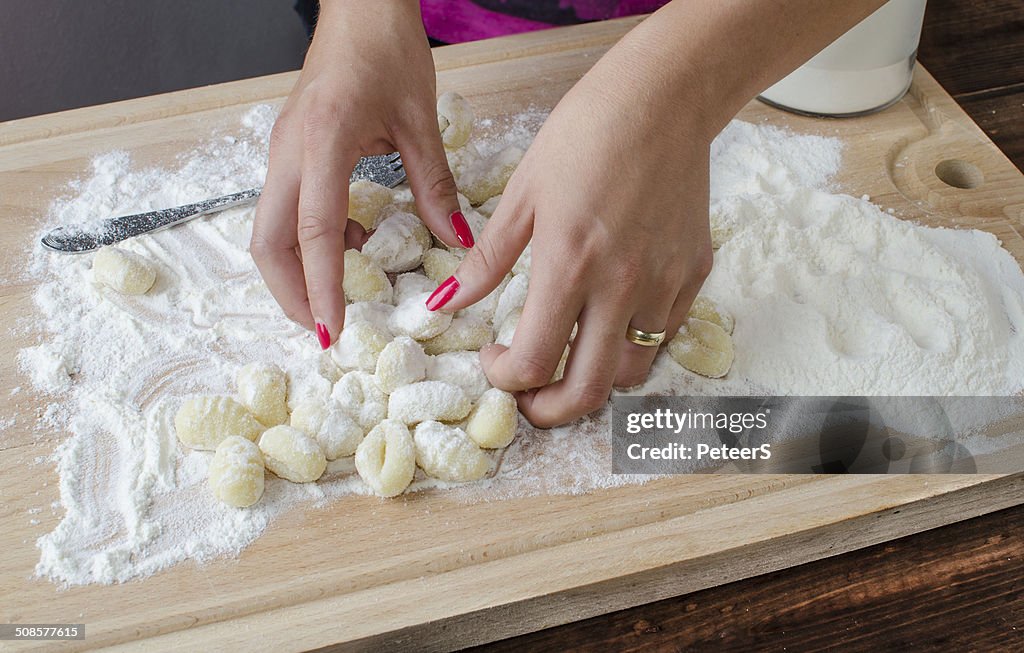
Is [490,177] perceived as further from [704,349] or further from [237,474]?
[237,474]

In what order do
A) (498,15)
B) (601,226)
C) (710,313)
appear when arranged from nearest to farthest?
(601,226) < (710,313) < (498,15)

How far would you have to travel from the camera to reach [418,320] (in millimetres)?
988

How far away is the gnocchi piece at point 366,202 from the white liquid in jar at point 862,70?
1.95ft

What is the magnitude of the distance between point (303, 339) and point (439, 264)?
0.61 feet

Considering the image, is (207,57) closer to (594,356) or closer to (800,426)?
(594,356)

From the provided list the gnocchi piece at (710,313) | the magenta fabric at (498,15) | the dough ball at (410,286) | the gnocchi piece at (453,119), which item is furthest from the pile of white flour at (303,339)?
the magenta fabric at (498,15)

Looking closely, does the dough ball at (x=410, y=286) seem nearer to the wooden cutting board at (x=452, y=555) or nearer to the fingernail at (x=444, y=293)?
the fingernail at (x=444, y=293)

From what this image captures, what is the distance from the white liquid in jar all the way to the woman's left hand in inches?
18.7

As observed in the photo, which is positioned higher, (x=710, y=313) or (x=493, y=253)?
(x=493, y=253)

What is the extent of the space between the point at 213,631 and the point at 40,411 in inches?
13.7

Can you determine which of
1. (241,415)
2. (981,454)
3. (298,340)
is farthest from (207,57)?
(981,454)

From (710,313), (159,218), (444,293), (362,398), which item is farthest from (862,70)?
(159,218)

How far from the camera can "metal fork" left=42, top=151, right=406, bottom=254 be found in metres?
1.14

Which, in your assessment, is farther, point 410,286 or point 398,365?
point 410,286
